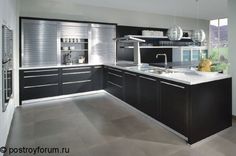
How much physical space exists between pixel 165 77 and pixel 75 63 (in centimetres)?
344

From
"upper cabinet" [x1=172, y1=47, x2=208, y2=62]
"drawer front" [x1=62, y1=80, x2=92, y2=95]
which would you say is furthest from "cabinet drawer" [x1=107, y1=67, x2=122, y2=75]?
"upper cabinet" [x1=172, y1=47, x2=208, y2=62]

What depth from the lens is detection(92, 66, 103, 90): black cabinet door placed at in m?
5.67

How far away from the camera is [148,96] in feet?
11.5

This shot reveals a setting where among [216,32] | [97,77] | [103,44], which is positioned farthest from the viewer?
[216,32]

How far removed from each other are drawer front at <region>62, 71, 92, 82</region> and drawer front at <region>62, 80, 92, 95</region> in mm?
97

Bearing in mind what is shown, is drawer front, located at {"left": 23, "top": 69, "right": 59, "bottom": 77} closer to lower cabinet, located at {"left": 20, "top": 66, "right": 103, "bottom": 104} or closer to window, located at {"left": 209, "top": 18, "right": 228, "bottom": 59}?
lower cabinet, located at {"left": 20, "top": 66, "right": 103, "bottom": 104}

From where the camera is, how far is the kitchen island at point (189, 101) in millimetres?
2633

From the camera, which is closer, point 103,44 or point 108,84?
point 108,84

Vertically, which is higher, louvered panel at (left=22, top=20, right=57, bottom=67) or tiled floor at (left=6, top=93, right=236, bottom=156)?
louvered panel at (left=22, top=20, right=57, bottom=67)

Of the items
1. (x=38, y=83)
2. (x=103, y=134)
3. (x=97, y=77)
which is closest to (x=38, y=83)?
(x=38, y=83)

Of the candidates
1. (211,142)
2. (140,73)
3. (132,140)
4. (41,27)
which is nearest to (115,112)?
(140,73)

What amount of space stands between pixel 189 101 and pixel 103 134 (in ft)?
4.77

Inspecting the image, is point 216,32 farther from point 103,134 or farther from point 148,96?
point 103,134

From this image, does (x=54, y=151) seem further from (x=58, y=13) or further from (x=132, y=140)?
(x=58, y=13)
